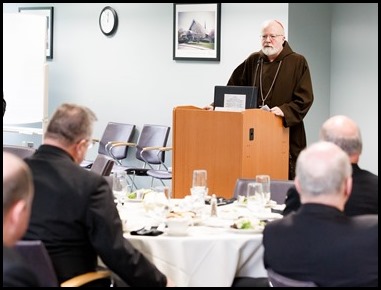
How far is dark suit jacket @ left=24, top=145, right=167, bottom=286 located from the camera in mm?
3113

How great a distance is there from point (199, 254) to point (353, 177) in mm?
799

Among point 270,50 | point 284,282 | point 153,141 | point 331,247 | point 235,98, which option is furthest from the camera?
point 153,141

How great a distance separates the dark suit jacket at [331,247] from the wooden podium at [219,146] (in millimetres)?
2616

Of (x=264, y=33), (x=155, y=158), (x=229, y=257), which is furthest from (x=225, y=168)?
(x=155, y=158)

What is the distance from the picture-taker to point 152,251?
3451 mm

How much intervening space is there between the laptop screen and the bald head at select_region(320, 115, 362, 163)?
2118mm

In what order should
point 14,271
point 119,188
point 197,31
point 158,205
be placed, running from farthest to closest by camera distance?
point 197,31, point 119,188, point 158,205, point 14,271

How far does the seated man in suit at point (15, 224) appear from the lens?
2023 mm

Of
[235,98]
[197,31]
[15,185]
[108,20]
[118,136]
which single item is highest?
[108,20]

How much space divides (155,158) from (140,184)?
3.01 ft

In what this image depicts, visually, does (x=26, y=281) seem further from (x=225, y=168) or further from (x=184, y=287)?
(x=225, y=168)

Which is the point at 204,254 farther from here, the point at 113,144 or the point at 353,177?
the point at 113,144

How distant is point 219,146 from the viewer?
18.0ft

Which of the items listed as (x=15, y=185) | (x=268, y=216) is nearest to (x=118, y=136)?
(x=268, y=216)
